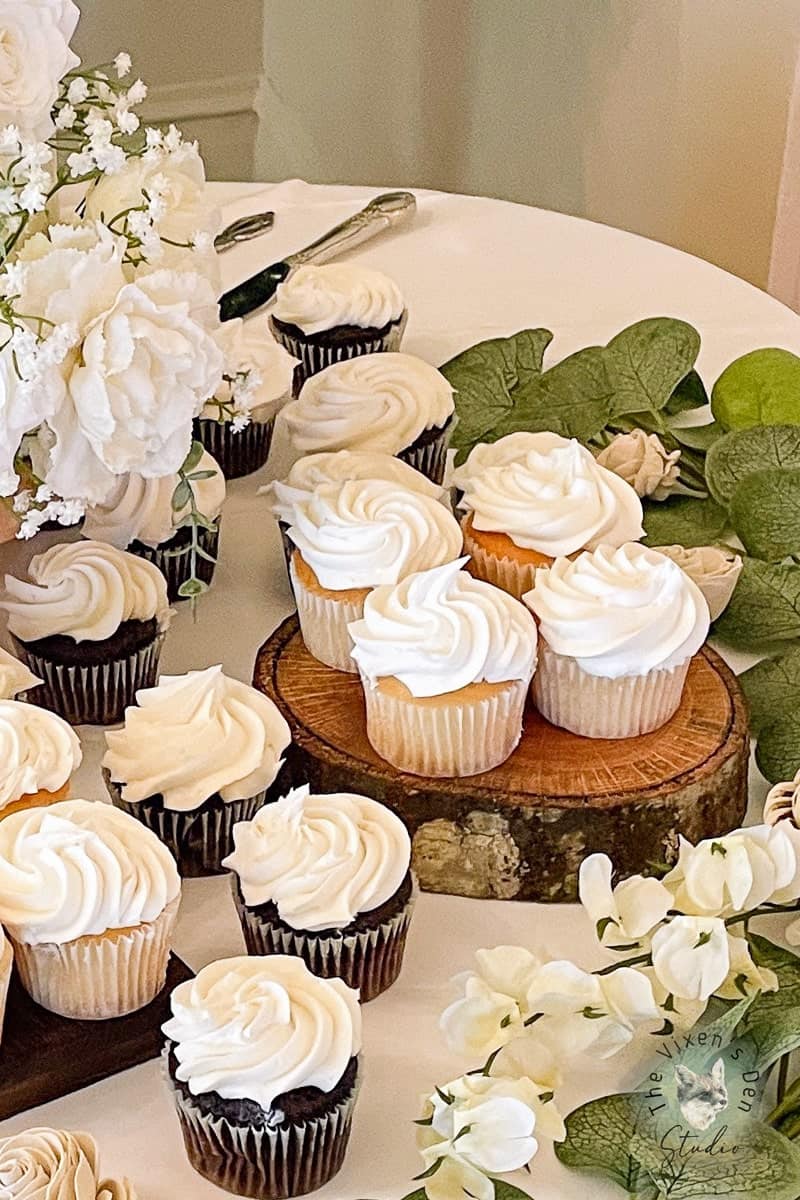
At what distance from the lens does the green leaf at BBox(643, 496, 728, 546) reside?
1.36m

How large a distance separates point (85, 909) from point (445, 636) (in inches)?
11.5

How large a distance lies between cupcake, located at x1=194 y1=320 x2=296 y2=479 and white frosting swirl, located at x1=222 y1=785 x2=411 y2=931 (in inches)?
20.5

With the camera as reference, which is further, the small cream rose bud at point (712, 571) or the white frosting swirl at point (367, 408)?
the white frosting swirl at point (367, 408)

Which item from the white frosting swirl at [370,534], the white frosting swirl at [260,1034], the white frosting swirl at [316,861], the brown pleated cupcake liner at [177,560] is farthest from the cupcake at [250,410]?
the white frosting swirl at [260,1034]

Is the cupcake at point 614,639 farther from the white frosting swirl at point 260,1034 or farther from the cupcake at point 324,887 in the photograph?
the white frosting swirl at point 260,1034

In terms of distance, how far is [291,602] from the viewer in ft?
4.37

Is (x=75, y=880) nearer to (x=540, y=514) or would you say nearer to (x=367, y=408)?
(x=540, y=514)

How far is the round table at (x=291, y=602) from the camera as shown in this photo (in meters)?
0.88

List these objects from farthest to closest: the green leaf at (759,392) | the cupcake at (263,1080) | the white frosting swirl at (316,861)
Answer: the green leaf at (759,392) < the white frosting swirl at (316,861) < the cupcake at (263,1080)

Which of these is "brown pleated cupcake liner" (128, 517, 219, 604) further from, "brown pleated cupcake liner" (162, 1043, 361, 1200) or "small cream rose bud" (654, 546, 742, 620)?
"brown pleated cupcake liner" (162, 1043, 361, 1200)

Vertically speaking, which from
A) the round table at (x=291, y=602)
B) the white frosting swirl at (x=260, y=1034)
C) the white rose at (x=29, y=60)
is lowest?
the round table at (x=291, y=602)

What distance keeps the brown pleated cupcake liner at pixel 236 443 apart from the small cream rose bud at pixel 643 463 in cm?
30

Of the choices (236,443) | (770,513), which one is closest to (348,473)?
(236,443)

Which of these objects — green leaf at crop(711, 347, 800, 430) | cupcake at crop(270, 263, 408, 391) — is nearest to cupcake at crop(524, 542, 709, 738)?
green leaf at crop(711, 347, 800, 430)
